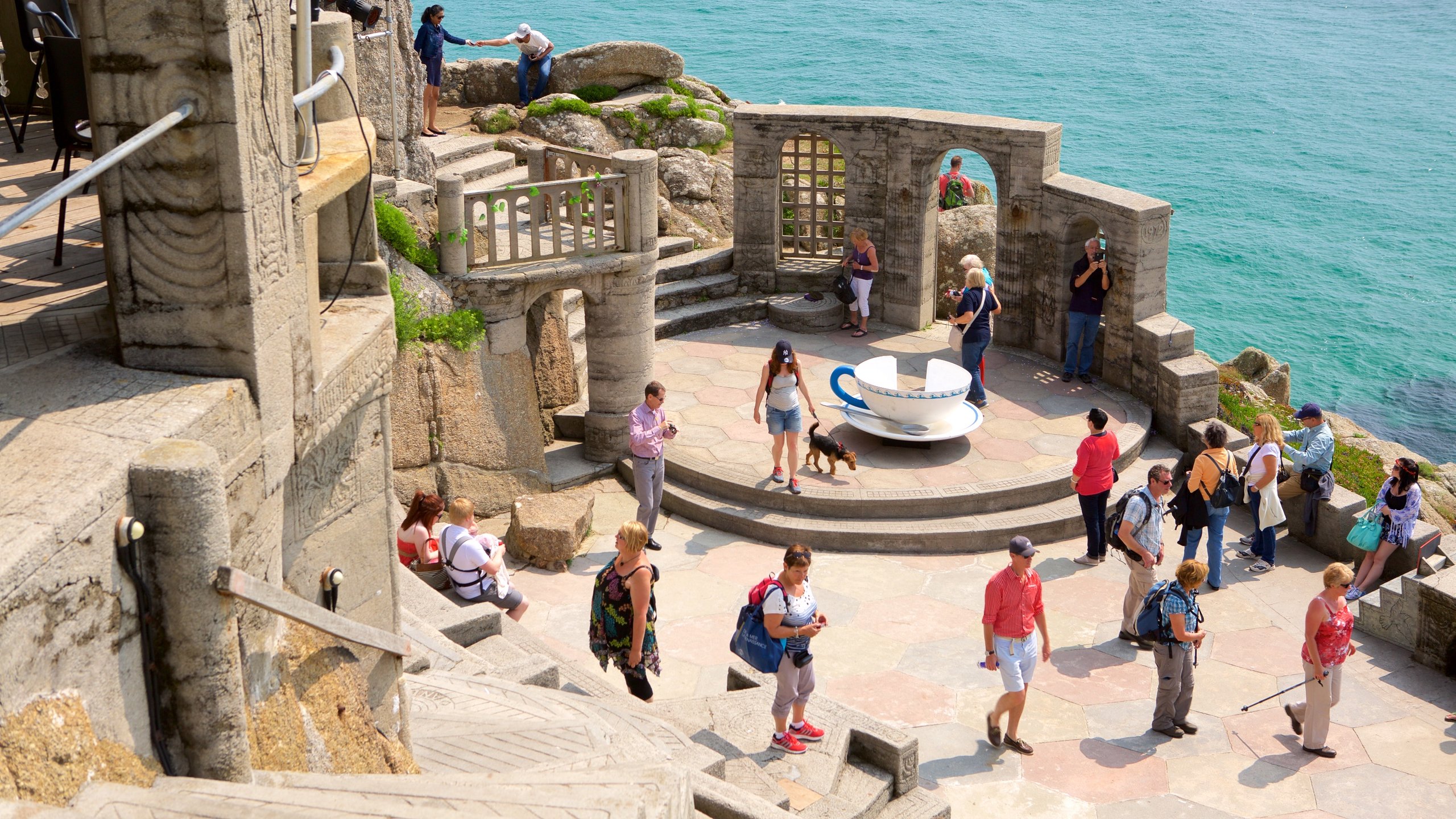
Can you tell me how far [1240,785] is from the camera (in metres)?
9.38

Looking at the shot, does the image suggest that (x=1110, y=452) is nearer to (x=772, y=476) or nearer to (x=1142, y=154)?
(x=772, y=476)

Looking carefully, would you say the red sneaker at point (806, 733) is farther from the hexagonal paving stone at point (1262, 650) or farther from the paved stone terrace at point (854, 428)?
the paved stone terrace at point (854, 428)

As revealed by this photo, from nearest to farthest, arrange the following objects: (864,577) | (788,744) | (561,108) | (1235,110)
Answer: (788,744), (864,577), (561,108), (1235,110)

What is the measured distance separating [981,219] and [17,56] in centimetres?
1431

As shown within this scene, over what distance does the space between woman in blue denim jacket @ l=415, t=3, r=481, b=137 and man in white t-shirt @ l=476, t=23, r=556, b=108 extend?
92.9 inches

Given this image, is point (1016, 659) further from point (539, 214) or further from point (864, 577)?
point (539, 214)

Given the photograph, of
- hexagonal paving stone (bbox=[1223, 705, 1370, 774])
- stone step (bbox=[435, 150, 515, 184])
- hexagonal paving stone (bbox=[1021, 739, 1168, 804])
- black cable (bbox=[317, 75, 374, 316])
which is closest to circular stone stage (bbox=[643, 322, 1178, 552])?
hexagonal paving stone (bbox=[1223, 705, 1370, 774])

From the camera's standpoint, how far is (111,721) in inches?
156

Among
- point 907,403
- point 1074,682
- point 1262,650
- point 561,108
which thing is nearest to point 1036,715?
point 1074,682

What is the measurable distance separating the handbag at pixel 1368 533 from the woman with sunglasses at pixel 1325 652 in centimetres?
244

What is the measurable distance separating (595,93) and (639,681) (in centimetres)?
1565

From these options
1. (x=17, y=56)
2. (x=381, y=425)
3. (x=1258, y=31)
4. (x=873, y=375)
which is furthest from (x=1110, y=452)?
(x=1258, y=31)

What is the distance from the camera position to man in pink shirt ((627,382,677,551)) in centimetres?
1177

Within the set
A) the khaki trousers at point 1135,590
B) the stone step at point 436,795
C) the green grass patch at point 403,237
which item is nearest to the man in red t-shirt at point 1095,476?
the khaki trousers at point 1135,590
